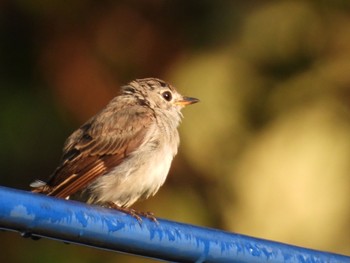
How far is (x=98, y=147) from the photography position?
8.29 metres

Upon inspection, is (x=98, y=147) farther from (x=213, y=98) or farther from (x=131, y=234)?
(x=131, y=234)

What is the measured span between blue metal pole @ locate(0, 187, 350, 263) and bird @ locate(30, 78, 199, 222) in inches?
99.9

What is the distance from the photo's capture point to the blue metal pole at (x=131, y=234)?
470cm

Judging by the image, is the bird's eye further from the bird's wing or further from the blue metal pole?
the blue metal pole

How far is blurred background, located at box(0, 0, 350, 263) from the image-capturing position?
9531 millimetres

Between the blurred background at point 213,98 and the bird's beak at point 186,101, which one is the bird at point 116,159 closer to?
the bird's beak at point 186,101

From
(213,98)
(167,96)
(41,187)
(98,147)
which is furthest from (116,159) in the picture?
(213,98)

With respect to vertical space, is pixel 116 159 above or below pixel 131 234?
below

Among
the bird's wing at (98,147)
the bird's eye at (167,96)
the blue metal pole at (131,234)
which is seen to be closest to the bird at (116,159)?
the bird's wing at (98,147)

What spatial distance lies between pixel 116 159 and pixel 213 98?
196cm

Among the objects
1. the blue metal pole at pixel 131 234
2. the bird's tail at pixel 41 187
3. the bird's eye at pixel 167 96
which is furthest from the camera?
the bird's eye at pixel 167 96

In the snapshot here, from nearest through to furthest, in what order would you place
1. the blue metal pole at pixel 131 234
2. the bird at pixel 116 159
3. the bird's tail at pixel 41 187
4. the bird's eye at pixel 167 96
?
the blue metal pole at pixel 131 234
the bird's tail at pixel 41 187
the bird at pixel 116 159
the bird's eye at pixel 167 96

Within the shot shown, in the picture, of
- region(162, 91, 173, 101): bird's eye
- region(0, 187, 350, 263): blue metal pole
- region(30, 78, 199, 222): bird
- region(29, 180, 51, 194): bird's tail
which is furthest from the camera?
region(162, 91, 173, 101): bird's eye

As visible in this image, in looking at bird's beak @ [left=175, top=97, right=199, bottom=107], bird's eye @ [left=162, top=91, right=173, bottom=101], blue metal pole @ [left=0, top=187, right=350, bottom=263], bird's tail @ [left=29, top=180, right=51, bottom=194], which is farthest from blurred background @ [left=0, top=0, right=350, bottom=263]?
blue metal pole @ [left=0, top=187, right=350, bottom=263]
